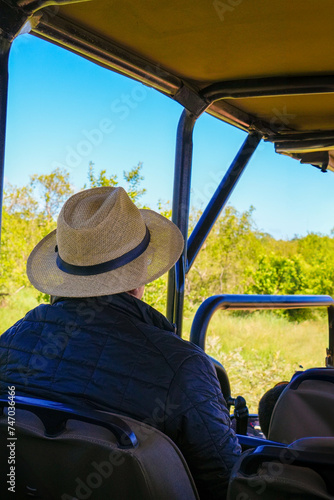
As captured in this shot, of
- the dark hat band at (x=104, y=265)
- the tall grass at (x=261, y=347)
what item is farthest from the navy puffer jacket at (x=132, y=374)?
the tall grass at (x=261, y=347)

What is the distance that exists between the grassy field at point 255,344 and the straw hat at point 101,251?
5374 mm

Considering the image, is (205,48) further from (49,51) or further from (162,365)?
(49,51)

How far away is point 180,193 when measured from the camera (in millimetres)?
2639

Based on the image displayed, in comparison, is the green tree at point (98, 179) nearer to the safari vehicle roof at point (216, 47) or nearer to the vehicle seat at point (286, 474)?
the safari vehicle roof at point (216, 47)

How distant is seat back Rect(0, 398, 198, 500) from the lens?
1.14 metres

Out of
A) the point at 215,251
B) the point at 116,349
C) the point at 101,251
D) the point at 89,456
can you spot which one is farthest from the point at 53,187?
the point at 89,456

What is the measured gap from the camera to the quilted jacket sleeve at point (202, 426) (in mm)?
1422

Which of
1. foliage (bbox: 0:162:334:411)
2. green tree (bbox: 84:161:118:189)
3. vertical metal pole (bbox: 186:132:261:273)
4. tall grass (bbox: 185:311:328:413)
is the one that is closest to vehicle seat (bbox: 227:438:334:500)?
vertical metal pole (bbox: 186:132:261:273)

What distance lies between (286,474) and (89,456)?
1.25 feet

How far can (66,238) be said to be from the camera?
177 cm

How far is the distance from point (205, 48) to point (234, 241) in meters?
8.66

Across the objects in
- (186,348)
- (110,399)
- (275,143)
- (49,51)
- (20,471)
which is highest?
(49,51)

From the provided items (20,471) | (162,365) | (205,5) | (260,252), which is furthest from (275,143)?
(260,252)

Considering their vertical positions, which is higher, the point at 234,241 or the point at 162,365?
the point at 234,241
